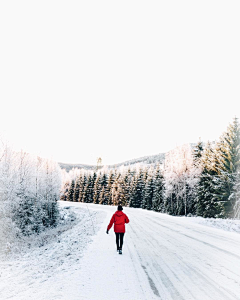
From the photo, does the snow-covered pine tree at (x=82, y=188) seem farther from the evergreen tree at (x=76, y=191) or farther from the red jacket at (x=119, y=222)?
the red jacket at (x=119, y=222)

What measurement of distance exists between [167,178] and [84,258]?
3234 cm

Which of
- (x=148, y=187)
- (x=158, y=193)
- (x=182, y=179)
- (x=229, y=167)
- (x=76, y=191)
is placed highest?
(x=229, y=167)

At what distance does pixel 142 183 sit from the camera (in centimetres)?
5566

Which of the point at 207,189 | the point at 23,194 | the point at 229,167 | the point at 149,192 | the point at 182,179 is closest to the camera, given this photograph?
the point at 23,194

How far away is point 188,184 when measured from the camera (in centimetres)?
3762

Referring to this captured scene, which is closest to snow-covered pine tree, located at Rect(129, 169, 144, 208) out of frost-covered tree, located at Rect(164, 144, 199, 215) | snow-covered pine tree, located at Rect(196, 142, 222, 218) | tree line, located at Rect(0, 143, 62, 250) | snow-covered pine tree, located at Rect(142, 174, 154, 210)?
snow-covered pine tree, located at Rect(142, 174, 154, 210)

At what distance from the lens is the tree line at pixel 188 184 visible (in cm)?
2539

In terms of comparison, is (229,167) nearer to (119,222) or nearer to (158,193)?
(158,193)

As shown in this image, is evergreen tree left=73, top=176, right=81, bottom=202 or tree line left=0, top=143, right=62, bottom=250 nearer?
tree line left=0, top=143, right=62, bottom=250

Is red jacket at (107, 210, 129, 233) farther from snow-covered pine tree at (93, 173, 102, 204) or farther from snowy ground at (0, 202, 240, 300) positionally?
snow-covered pine tree at (93, 173, 102, 204)

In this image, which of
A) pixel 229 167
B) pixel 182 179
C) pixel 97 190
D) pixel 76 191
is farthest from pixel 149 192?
pixel 76 191

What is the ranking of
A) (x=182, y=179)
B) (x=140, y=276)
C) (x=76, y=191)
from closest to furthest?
1. (x=140, y=276)
2. (x=182, y=179)
3. (x=76, y=191)

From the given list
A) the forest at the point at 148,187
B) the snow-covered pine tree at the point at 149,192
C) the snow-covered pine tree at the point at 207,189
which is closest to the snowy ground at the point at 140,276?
the forest at the point at 148,187

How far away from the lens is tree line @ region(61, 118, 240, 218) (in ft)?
83.3
